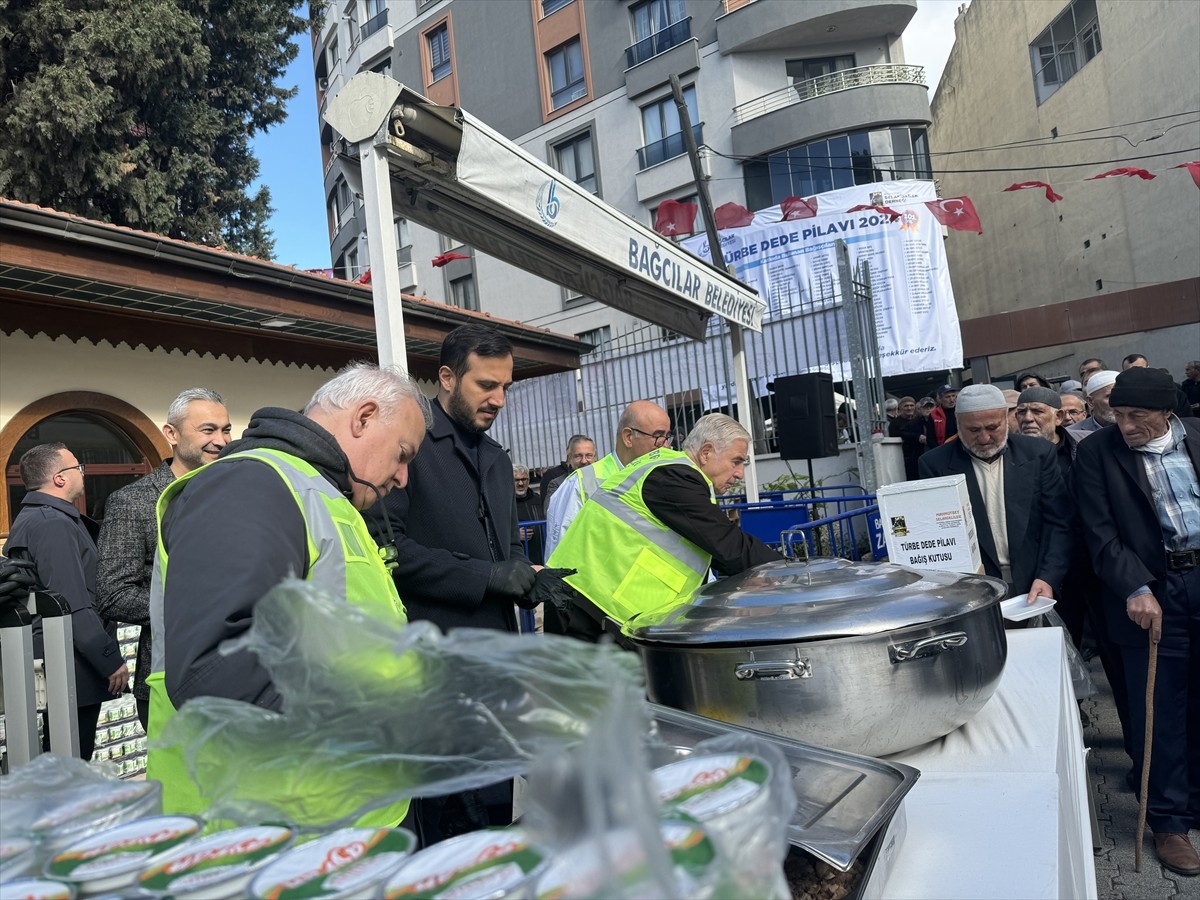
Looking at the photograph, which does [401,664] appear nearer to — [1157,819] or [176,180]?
[1157,819]

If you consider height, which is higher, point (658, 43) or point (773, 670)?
point (658, 43)

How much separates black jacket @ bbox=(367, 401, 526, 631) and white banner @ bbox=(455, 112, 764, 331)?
0.83 metres

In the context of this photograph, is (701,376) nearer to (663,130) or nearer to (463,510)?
(463,510)

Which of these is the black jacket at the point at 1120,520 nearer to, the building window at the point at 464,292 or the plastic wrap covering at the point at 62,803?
the plastic wrap covering at the point at 62,803

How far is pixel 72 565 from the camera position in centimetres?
363

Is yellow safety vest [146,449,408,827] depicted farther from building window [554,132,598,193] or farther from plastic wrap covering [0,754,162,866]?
building window [554,132,598,193]

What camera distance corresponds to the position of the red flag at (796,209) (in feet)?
55.4

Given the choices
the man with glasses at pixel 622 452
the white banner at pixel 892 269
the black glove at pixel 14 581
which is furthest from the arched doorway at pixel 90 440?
the white banner at pixel 892 269

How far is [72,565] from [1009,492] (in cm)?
394

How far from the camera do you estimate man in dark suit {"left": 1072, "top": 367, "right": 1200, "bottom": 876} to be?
3.27 m

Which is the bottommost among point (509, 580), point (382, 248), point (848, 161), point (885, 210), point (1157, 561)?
point (1157, 561)

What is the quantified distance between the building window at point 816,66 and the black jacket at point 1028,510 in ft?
59.3

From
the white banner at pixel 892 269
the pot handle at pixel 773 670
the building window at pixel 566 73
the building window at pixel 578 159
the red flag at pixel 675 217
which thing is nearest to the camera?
the pot handle at pixel 773 670

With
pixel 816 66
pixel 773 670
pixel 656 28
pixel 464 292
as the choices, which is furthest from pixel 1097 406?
pixel 464 292
